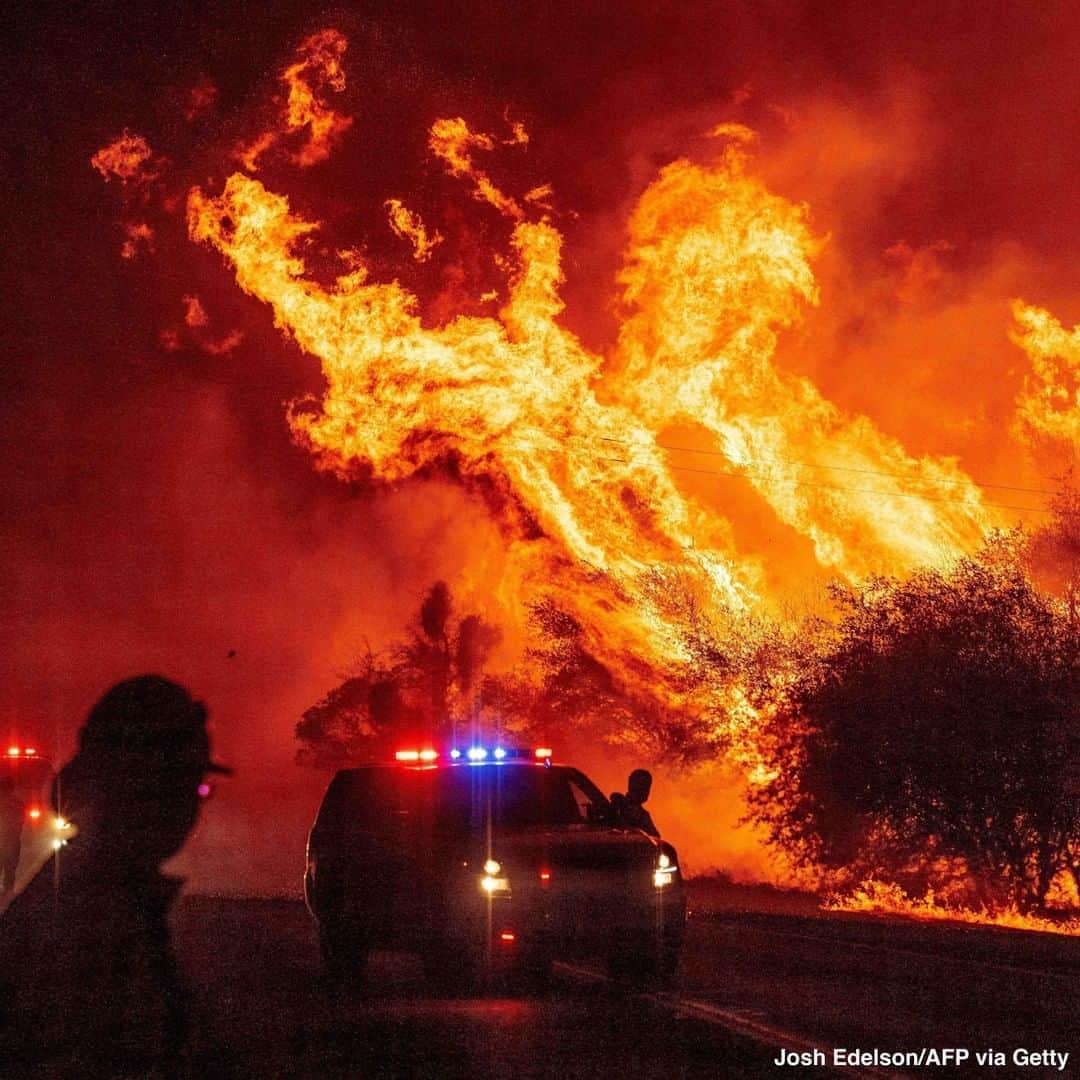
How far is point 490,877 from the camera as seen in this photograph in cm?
1393

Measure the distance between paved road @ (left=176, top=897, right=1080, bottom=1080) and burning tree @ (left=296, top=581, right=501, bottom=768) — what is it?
34.7m

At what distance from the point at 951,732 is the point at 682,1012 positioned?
13228mm

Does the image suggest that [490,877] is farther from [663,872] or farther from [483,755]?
[483,755]

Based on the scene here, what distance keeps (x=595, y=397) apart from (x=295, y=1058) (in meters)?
26.6

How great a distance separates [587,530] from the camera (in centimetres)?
3638

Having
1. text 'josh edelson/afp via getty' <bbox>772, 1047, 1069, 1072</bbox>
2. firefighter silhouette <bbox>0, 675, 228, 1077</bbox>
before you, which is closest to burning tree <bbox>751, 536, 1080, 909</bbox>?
text 'josh edelson/afp via getty' <bbox>772, 1047, 1069, 1072</bbox>

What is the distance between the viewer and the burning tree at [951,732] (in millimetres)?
24734

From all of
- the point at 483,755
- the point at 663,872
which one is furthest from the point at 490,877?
the point at 483,755

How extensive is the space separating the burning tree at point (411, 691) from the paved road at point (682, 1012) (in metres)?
34.7

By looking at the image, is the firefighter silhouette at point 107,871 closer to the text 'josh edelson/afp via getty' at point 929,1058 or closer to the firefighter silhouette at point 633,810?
the text 'josh edelson/afp via getty' at point 929,1058

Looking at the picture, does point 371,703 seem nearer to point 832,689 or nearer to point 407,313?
point 407,313

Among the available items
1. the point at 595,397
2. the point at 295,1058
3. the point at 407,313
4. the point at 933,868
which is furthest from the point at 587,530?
the point at 295,1058

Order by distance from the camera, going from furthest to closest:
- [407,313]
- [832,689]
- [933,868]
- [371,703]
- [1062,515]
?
1. [371,703]
2. [407,313]
3. [1062,515]
4. [933,868]
5. [832,689]

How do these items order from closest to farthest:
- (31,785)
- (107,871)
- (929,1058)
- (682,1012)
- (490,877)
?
(107,871)
(929,1058)
(682,1012)
(490,877)
(31,785)
